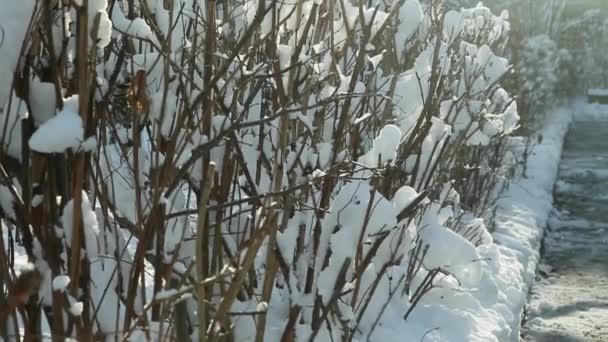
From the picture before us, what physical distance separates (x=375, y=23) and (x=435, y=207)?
939 mm

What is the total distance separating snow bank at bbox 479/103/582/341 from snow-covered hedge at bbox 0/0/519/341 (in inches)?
22.4

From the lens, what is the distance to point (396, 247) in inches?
103

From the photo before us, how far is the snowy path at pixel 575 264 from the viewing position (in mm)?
4883

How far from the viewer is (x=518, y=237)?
6.41 m

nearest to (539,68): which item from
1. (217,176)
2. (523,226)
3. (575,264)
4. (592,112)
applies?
(592,112)

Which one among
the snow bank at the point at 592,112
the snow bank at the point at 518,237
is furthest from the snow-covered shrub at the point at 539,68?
the snow bank at the point at 518,237

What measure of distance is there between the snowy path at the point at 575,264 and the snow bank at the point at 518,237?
11 centimetres

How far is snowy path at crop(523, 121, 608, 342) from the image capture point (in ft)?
16.0

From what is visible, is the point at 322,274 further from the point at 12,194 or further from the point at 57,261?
the point at 12,194

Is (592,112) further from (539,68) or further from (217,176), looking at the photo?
(217,176)

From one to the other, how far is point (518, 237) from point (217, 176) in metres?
4.47

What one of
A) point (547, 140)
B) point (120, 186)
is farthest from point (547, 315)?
point (547, 140)

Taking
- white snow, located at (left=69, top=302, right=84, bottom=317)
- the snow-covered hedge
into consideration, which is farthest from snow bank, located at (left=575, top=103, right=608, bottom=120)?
white snow, located at (left=69, top=302, right=84, bottom=317)

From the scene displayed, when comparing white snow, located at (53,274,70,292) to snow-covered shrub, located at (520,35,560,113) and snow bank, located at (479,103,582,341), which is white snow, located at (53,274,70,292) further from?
snow-covered shrub, located at (520,35,560,113)
